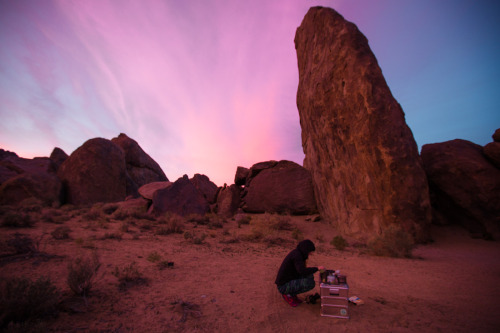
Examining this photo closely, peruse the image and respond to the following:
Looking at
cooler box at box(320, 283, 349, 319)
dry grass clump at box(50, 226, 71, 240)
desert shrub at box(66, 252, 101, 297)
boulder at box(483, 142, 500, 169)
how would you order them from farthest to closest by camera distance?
boulder at box(483, 142, 500, 169) < dry grass clump at box(50, 226, 71, 240) < desert shrub at box(66, 252, 101, 297) < cooler box at box(320, 283, 349, 319)

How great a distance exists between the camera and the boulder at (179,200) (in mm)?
14131

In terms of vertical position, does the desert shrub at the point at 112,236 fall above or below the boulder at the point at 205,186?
below

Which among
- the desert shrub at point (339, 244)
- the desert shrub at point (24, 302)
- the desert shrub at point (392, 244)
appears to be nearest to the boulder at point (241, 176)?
the desert shrub at point (339, 244)

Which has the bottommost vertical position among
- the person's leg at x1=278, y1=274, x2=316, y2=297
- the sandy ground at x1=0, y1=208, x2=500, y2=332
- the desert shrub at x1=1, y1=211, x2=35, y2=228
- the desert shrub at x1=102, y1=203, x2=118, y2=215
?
the sandy ground at x1=0, y1=208, x2=500, y2=332

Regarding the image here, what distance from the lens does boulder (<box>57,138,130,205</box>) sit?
18.8m

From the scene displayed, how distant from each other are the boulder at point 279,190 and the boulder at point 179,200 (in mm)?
3641

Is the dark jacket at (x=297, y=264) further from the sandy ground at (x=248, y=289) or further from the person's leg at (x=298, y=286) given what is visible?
the sandy ground at (x=248, y=289)

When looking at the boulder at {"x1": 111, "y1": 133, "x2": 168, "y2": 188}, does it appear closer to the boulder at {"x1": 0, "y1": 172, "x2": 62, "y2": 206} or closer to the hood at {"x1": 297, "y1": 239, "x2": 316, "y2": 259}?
the boulder at {"x1": 0, "y1": 172, "x2": 62, "y2": 206}

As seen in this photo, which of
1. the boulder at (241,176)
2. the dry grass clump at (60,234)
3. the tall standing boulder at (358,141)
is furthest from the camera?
the boulder at (241,176)

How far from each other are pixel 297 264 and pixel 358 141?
7398 millimetres

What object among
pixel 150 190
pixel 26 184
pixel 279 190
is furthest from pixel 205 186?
pixel 26 184

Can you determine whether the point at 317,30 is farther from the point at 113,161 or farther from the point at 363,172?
the point at 113,161

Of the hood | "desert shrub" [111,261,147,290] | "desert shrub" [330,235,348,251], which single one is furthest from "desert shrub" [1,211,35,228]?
"desert shrub" [330,235,348,251]

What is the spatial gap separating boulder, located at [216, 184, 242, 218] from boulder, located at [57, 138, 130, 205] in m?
9.47
